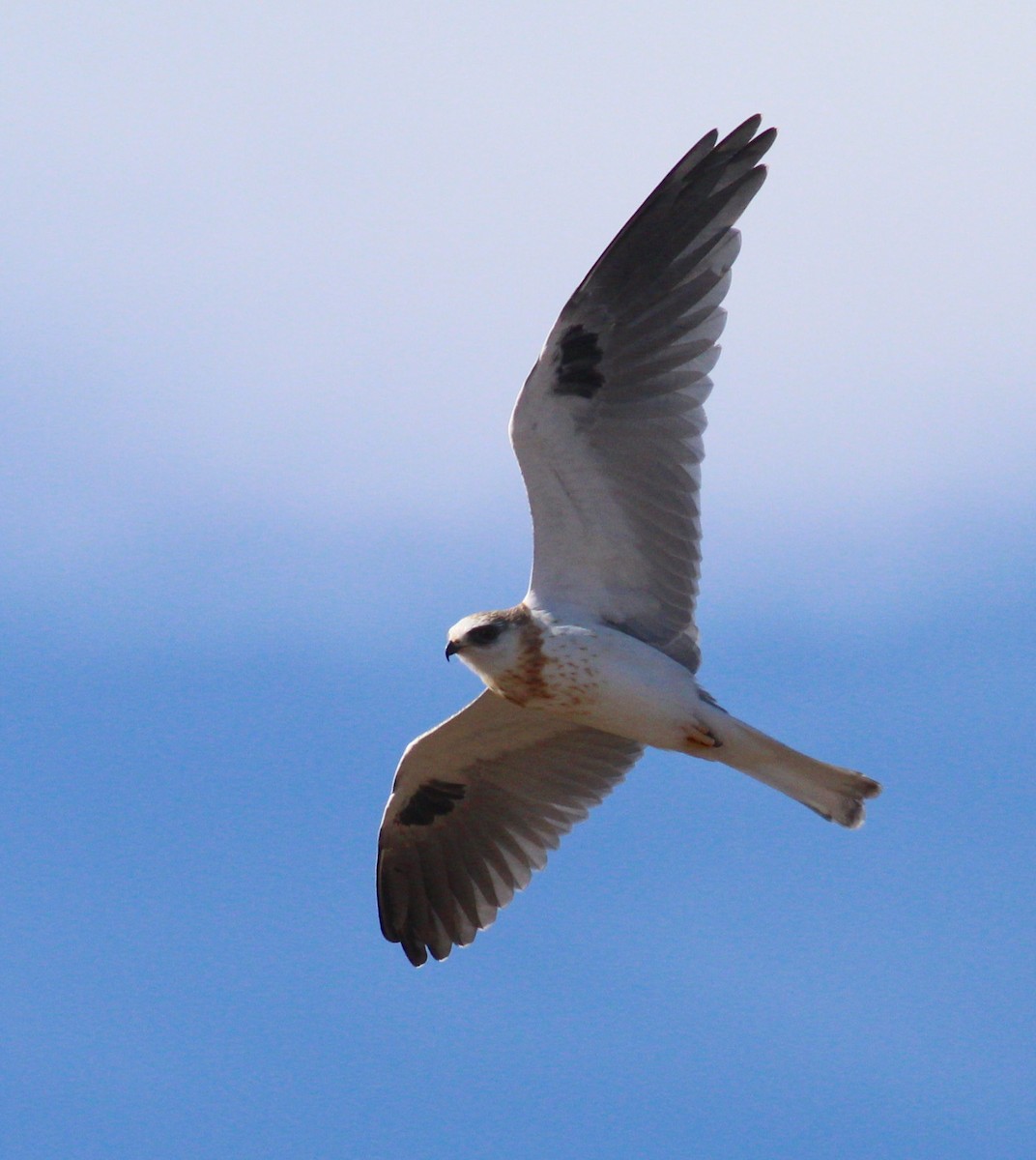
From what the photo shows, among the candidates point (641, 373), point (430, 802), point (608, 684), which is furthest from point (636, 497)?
point (430, 802)

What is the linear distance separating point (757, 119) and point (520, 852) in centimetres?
437

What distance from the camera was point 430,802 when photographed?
10.4 metres

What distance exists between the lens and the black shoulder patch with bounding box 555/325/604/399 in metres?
8.76

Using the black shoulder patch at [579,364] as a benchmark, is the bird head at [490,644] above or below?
below

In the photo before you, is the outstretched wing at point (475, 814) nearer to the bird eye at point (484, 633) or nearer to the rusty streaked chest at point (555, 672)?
the rusty streaked chest at point (555, 672)

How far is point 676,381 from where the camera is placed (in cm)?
885

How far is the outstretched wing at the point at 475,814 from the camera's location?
32.9 feet

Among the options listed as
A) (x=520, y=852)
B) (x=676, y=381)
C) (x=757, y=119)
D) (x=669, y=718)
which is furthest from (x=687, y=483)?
(x=520, y=852)

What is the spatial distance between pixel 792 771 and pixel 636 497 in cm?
160

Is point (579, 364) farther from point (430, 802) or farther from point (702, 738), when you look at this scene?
point (430, 802)

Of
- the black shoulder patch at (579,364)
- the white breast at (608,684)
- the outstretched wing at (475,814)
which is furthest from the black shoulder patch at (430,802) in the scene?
the black shoulder patch at (579,364)

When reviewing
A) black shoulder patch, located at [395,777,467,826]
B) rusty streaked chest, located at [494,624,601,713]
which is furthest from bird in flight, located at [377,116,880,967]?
black shoulder patch, located at [395,777,467,826]

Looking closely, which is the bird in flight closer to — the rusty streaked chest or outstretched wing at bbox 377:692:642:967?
the rusty streaked chest

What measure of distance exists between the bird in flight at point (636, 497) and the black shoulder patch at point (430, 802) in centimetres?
134
